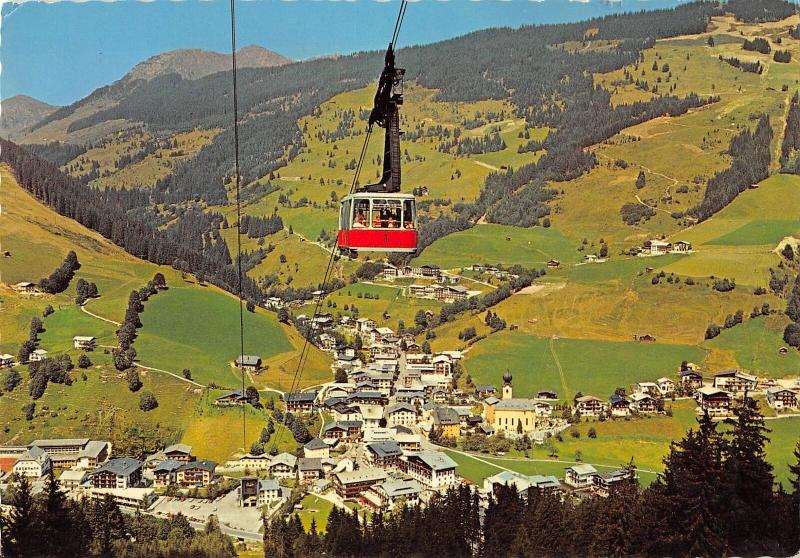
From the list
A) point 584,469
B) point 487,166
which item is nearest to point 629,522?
point 584,469

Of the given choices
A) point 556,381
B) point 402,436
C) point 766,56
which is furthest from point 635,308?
point 766,56

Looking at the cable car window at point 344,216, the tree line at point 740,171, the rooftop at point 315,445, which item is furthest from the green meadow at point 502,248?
the cable car window at point 344,216

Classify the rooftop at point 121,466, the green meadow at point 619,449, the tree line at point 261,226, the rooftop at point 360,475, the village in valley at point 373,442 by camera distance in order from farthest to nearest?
the tree line at point 261,226 → the green meadow at point 619,449 → the rooftop at point 121,466 → the rooftop at point 360,475 → the village in valley at point 373,442

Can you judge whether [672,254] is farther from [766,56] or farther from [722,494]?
[766,56]

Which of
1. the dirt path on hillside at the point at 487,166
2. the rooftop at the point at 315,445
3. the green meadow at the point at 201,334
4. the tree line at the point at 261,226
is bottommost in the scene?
the rooftop at the point at 315,445

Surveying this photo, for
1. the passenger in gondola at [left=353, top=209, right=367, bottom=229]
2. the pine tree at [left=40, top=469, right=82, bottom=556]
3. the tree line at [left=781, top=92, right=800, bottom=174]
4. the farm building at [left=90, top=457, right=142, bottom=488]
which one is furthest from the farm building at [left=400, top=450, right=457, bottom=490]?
the tree line at [left=781, top=92, right=800, bottom=174]

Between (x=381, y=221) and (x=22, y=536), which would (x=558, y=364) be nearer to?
(x=381, y=221)

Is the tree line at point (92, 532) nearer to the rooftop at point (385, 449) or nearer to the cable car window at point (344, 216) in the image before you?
the cable car window at point (344, 216)
